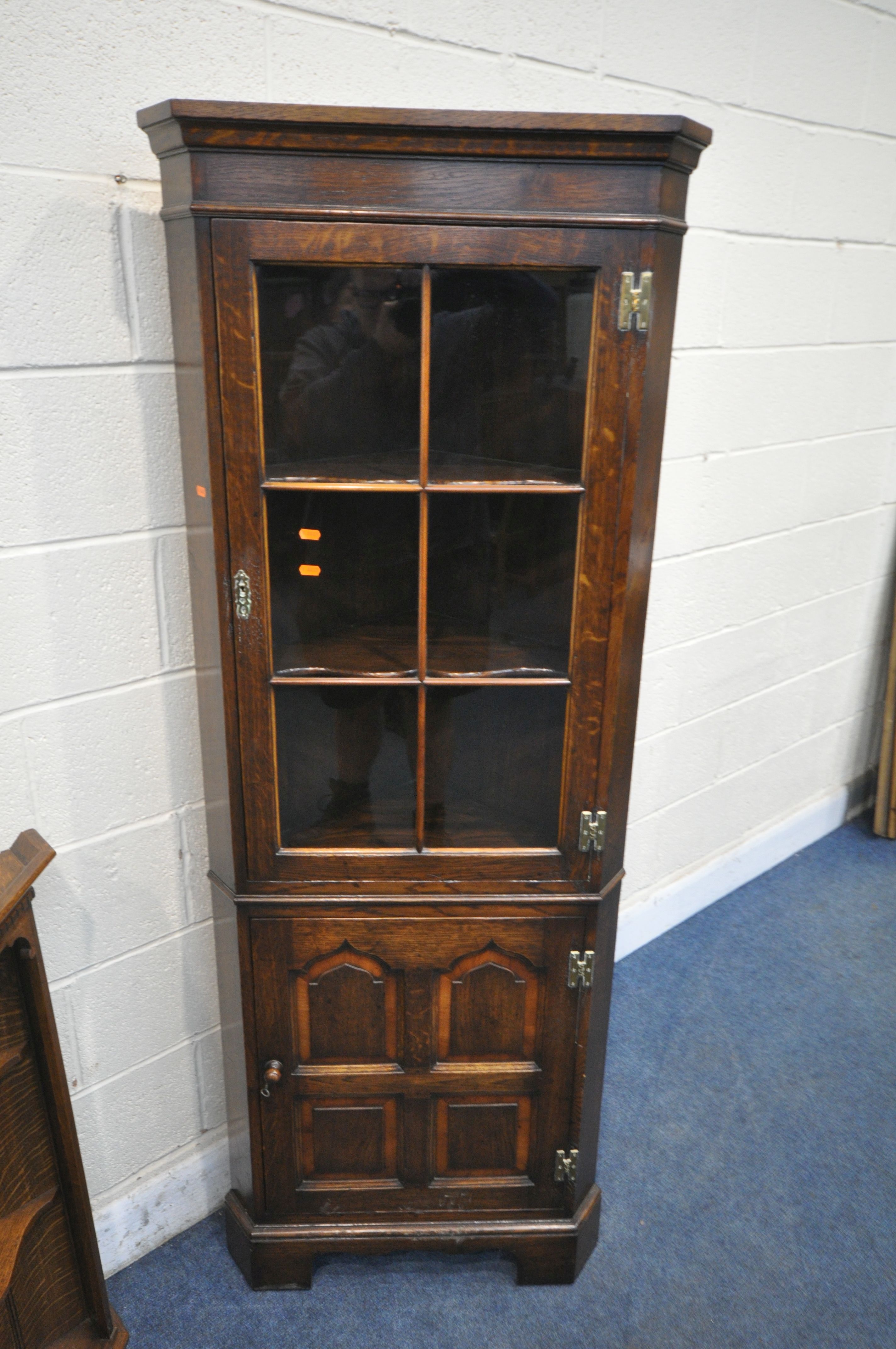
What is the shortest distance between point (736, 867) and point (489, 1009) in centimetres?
146

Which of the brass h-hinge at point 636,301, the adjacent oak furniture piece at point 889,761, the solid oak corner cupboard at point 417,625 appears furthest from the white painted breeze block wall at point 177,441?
the brass h-hinge at point 636,301

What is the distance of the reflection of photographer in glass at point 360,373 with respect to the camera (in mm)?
1216

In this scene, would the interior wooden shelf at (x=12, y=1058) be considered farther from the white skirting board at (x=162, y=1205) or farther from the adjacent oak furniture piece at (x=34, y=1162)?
the white skirting board at (x=162, y=1205)

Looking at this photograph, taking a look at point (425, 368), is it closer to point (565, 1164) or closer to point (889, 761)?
point (565, 1164)

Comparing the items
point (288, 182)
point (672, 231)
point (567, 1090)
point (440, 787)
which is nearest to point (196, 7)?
point (288, 182)

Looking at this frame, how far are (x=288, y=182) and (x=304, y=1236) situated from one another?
A: 1.57 meters

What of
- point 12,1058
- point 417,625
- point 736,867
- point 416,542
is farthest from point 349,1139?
point 736,867

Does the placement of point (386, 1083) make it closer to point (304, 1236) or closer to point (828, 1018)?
point (304, 1236)

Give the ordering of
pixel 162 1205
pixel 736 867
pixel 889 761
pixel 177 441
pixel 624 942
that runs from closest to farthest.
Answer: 1. pixel 177 441
2. pixel 162 1205
3. pixel 624 942
4. pixel 736 867
5. pixel 889 761

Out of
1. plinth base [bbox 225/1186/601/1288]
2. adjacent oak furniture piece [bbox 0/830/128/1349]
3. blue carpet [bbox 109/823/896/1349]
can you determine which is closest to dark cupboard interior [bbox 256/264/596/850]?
adjacent oak furniture piece [bbox 0/830/128/1349]

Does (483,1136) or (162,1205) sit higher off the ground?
(483,1136)

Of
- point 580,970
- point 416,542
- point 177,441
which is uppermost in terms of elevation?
point 177,441

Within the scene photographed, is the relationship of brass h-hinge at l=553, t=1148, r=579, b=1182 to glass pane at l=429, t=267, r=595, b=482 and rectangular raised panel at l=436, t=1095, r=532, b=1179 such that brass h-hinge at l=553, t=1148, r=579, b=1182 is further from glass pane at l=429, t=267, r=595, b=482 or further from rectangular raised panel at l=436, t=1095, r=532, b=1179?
glass pane at l=429, t=267, r=595, b=482

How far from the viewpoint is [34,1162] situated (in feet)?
4.38
